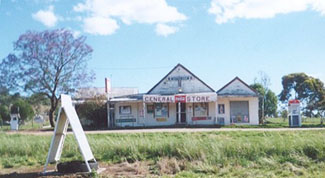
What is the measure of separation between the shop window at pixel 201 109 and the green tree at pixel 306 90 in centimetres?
1046

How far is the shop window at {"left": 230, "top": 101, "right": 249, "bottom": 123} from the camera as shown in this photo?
28438mm

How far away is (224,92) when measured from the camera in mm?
29484

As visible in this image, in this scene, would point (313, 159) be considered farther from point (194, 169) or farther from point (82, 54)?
point (82, 54)

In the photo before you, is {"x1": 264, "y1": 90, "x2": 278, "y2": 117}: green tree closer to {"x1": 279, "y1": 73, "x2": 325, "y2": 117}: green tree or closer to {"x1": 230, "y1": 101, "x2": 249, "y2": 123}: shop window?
{"x1": 279, "y1": 73, "x2": 325, "y2": 117}: green tree

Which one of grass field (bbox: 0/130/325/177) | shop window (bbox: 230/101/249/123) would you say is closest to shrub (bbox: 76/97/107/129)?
shop window (bbox: 230/101/249/123)

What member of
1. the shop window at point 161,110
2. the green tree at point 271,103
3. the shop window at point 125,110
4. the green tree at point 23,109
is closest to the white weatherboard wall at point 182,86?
the shop window at point 161,110

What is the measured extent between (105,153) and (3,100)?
99.6 feet

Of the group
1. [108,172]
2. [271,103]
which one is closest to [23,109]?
[271,103]

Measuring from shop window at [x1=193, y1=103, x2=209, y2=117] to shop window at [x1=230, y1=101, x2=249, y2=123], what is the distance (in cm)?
213

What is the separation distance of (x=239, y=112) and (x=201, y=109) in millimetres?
3229

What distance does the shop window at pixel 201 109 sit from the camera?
1125 inches

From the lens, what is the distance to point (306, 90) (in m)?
36.4

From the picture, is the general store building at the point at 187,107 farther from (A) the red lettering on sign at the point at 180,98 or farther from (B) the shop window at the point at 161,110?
(A) the red lettering on sign at the point at 180,98

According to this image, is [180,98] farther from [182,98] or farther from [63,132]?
[63,132]
